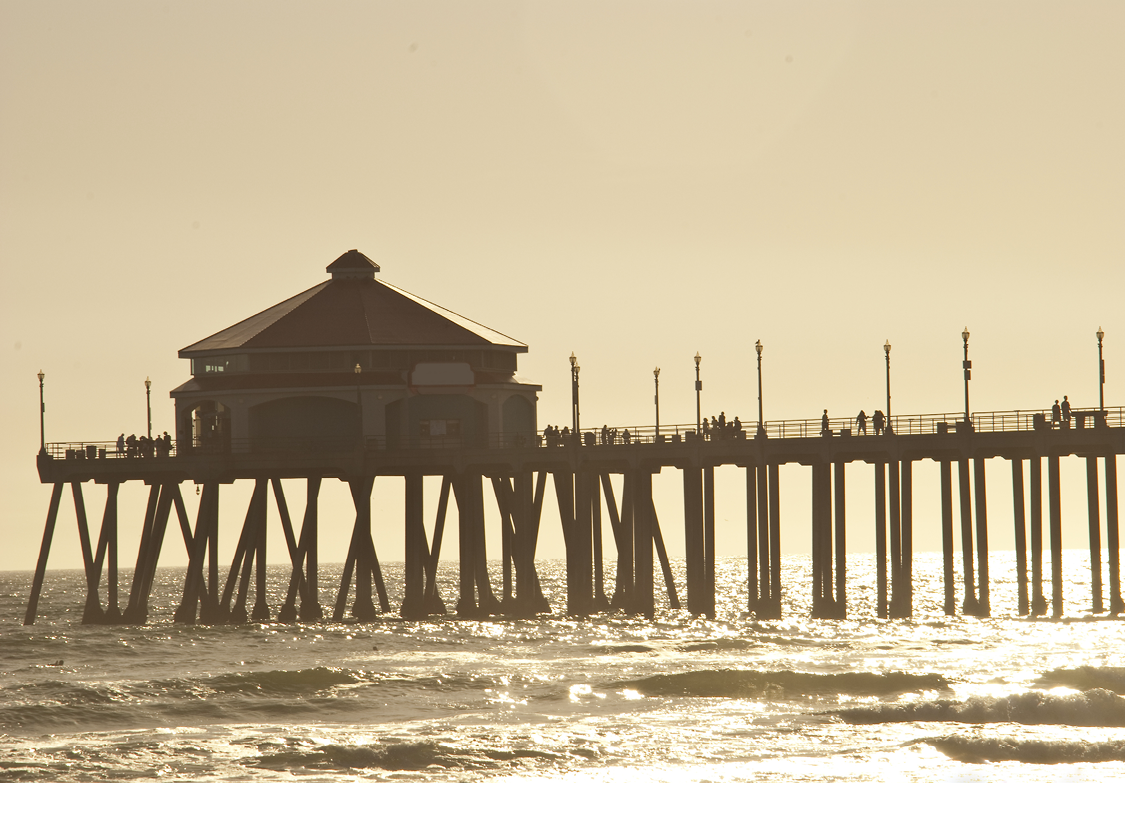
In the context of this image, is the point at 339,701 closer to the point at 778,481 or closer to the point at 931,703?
the point at 931,703

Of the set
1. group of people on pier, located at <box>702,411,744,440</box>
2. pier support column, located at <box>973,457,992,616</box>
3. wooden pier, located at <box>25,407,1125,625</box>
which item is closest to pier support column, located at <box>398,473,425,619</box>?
wooden pier, located at <box>25,407,1125,625</box>

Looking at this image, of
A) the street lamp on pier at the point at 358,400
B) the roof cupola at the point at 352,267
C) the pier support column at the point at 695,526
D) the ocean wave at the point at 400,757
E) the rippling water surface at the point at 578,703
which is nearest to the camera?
the rippling water surface at the point at 578,703

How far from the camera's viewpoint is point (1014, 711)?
3475 centimetres

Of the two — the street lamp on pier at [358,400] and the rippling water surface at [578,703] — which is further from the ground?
the street lamp on pier at [358,400]

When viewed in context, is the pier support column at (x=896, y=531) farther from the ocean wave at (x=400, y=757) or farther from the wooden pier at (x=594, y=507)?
the ocean wave at (x=400, y=757)

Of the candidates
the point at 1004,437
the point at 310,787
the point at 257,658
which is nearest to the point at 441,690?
the point at 257,658

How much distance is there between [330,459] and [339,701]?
20.9m

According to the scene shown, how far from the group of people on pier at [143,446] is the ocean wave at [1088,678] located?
33378 millimetres

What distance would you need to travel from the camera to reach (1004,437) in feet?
169

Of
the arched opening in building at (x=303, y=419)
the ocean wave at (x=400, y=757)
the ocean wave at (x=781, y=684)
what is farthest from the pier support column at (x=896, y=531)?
the ocean wave at (x=400, y=757)

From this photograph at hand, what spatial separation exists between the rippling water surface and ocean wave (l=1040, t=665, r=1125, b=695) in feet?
0.29

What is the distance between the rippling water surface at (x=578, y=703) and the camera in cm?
2980

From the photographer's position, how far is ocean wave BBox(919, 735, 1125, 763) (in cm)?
3008

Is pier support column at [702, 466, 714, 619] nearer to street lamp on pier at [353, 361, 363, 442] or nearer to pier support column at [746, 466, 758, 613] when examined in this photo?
pier support column at [746, 466, 758, 613]
